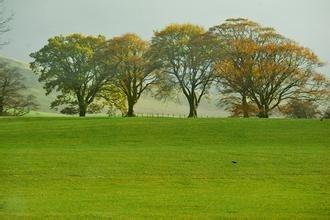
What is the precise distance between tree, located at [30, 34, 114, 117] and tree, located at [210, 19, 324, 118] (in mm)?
18585

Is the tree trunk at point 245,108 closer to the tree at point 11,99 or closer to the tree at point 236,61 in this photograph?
the tree at point 236,61

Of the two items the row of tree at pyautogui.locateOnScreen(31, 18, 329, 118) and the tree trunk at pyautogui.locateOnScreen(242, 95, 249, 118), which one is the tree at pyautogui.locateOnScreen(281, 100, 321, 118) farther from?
the tree trunk at pyautogui.locateOnScreen(242, 95, 249, 118)

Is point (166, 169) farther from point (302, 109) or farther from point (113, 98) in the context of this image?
point (113, 98)

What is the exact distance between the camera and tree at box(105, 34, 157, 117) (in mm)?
77438

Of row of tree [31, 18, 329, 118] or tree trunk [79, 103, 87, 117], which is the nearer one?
row of tree [31, 18, 329, 118]

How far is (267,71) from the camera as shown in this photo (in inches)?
2734

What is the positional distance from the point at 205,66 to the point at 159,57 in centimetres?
659

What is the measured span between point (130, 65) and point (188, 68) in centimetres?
997

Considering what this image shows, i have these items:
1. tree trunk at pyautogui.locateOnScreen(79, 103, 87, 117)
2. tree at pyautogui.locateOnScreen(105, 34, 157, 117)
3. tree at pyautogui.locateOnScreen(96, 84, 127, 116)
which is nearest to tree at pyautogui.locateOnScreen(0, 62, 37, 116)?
tree trunk at pyautogui.locateOnScreen(79, 103, 87, 117)

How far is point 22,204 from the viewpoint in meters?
16.6

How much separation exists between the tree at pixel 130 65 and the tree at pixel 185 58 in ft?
11.1

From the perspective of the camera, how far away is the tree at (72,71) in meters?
77.6

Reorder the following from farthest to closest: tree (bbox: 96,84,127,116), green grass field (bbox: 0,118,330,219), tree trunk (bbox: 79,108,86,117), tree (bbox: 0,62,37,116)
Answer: tree (bbox: 0,62,37,116) < tree (bbox: 96,84,127,116) < tree trunk (bbox: 79,108,86,117) < green grass field (bbox: 0,118,330,219)

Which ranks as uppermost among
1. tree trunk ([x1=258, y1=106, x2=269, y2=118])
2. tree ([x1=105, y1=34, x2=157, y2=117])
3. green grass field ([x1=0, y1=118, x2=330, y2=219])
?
tree ([x1=105, y1=34, x2=157, y2=117])
